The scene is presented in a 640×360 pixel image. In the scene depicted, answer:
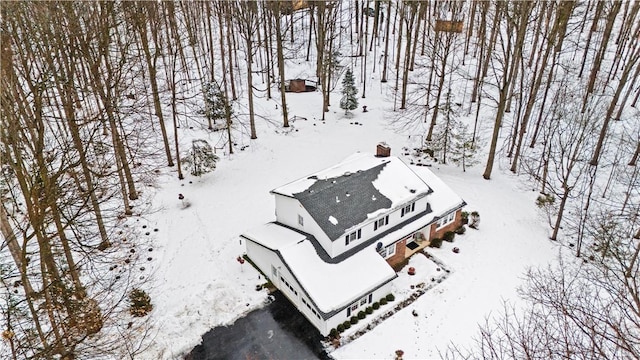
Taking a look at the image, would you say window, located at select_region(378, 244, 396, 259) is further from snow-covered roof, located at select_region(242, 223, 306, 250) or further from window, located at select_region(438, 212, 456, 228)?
snow-covered roof, located at select_region(242, 223, 306, 250)

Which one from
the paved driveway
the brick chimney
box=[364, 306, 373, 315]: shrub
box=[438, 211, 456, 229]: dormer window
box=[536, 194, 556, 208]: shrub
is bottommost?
the paved driveway

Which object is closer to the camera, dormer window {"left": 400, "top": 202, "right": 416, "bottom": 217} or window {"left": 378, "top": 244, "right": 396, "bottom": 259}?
window {"left": 378, "top": 244, "right": 396, "bottom": 259}

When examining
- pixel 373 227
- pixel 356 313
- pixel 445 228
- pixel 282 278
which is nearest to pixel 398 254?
pixel 373 227

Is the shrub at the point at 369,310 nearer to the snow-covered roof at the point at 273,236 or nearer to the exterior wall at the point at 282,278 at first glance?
the exterior wall at the point at 282,278

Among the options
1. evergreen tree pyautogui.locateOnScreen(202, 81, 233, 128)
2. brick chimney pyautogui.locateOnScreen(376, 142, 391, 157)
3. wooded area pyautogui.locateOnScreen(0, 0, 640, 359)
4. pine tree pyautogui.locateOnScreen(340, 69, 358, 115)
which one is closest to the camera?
wooded area pyautogui.locateOnScreen(0, 0, 640, 359)

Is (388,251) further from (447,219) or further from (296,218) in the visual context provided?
(296,218)

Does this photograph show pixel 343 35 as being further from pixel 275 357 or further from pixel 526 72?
pixel 275 357

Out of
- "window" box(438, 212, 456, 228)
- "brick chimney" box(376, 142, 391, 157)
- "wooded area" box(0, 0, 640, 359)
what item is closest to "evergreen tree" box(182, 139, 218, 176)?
"wooded area" box(0, 0, 640, 359)
